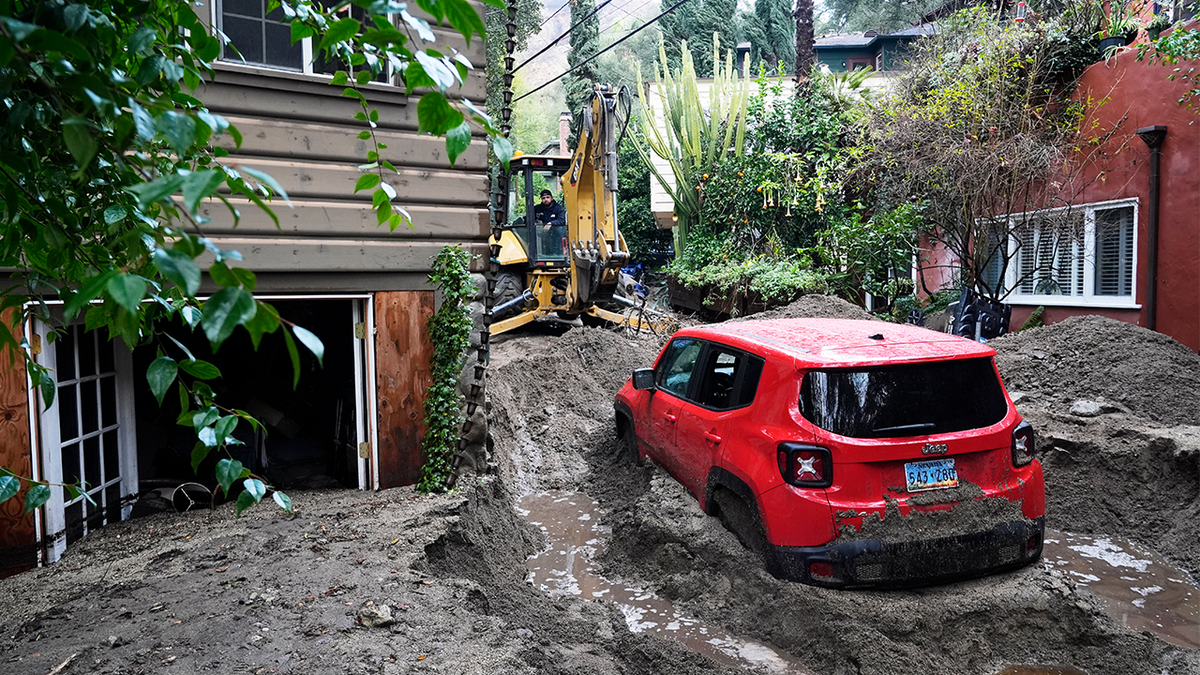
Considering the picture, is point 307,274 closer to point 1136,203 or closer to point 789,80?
point 1136,203

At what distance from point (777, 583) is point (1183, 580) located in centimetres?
313

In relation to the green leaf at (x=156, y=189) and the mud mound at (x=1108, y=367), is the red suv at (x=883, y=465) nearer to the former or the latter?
the green leaf at (x=156, y=189)

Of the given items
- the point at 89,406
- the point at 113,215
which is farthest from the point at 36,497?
the point at 89,406

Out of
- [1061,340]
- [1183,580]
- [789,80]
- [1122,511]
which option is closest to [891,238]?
[1061,340]

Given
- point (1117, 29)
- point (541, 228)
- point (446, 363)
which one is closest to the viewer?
point (446, 363)

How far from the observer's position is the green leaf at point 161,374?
183 cm

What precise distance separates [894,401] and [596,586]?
2.55m

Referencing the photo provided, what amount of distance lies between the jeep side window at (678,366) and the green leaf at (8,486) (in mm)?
4487

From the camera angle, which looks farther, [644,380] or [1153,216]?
[1153,216]

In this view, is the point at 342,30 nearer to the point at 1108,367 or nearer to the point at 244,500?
the point at 244,500

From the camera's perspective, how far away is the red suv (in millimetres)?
4254

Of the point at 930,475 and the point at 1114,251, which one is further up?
the point at 1114,251

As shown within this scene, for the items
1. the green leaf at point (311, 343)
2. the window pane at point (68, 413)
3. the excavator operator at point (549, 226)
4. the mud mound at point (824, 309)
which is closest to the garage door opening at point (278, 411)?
the window pane at point (68, 413)

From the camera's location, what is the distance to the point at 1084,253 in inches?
447
